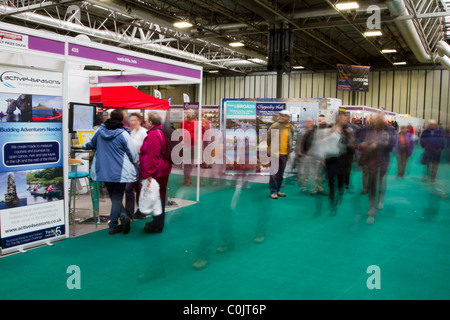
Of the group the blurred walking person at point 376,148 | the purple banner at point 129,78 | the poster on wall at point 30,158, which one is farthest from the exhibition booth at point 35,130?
the blurred walking person at point 376,148

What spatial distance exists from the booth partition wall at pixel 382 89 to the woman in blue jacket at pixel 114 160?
20.1m

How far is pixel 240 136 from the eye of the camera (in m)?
9.77

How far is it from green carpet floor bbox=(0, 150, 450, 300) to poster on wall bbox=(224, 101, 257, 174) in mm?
3536

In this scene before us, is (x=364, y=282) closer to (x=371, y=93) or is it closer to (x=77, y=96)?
(x=77, y=96)

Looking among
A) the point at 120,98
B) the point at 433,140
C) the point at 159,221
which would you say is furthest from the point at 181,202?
the point at 433,140

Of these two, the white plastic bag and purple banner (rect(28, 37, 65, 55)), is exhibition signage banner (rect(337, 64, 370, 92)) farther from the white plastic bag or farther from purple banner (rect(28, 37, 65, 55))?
purple banner (rect(28, 37, 65, 55))

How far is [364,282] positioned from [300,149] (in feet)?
12.6

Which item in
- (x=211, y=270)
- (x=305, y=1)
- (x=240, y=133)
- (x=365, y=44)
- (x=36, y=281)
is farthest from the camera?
(x=365, y=44)

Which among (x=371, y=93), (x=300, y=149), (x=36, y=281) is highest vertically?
(x=371, y=93)

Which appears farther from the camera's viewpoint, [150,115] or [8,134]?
[150,115]

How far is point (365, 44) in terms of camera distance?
19.7 m

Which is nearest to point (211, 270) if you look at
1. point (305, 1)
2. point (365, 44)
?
point (305, 1)

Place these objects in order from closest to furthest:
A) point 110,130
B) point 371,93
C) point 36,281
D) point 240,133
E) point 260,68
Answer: point 36,281
point 110,130
point 240,133
point 371,93
point 260,68

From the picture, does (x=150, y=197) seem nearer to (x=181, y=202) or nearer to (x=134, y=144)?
(x=134, y=144)
